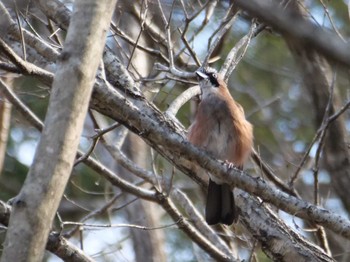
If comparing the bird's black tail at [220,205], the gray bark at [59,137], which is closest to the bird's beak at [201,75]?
the bird's black tail at [220,205]

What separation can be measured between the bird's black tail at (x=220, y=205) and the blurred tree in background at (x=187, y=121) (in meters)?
0.21

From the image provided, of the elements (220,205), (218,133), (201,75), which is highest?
(201,75)

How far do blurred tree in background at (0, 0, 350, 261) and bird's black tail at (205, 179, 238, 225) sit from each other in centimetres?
21

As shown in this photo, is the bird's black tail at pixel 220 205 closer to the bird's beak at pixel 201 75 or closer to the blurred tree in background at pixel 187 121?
the blurred tree in background at pixel 187 121

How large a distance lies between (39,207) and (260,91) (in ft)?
21.5

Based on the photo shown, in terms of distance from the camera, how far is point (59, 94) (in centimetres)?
237

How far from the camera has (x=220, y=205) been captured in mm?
4938

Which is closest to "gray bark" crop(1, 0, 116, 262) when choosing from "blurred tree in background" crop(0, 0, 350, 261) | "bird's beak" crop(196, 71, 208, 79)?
"blurred tree in background" crop(0, 0, 350, 261)

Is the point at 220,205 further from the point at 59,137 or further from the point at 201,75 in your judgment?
the point at 59,137

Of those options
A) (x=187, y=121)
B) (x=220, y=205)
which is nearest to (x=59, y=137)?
(x=220, y=205)

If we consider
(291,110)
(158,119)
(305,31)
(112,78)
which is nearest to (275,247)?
(158,119)

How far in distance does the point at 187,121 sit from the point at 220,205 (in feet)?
7.24

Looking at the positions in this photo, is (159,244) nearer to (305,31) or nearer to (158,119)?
(158,119)

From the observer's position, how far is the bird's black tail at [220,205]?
4828mm
